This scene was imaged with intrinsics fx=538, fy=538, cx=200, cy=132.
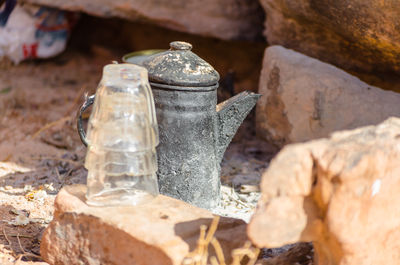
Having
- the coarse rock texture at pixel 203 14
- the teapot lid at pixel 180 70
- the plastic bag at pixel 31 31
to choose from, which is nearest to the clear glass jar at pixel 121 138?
the teapot lid at pixel 180 70

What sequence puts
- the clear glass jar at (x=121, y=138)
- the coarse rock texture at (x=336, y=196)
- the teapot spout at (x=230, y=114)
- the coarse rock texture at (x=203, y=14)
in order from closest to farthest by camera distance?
the coarse rock texture at (x=336, y=196), the clear glass jar at (x=121, y=138), the teapot spout at (x=230, y=114), the coarse rock texture at (x=203, y=14)

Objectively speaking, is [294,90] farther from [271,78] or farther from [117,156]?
[117,156]

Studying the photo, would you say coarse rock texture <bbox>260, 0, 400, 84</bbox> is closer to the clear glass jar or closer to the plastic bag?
the clear glass jar

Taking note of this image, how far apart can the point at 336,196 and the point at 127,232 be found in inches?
27.2

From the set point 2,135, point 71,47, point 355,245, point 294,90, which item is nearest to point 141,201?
point 355,245

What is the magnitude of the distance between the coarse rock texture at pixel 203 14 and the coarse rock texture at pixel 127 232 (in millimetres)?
2323

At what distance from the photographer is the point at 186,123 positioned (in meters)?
2.30

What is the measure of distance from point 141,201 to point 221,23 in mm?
2395

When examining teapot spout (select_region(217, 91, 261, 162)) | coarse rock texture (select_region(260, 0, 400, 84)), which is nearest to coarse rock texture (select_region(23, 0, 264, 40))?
coarse rock texture (select_region(260, 0, 400, 84))

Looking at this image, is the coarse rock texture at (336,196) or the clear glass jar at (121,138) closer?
the coarse rock texture at (336,196)

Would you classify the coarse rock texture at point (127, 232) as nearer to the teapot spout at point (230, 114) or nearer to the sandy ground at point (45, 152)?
the sandy ground at point (45, 152)

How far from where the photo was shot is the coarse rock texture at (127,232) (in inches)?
69.4

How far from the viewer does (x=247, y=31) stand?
4125 millimetres

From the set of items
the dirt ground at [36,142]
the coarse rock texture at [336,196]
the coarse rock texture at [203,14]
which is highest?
the coarse rock texture at [336,196]
